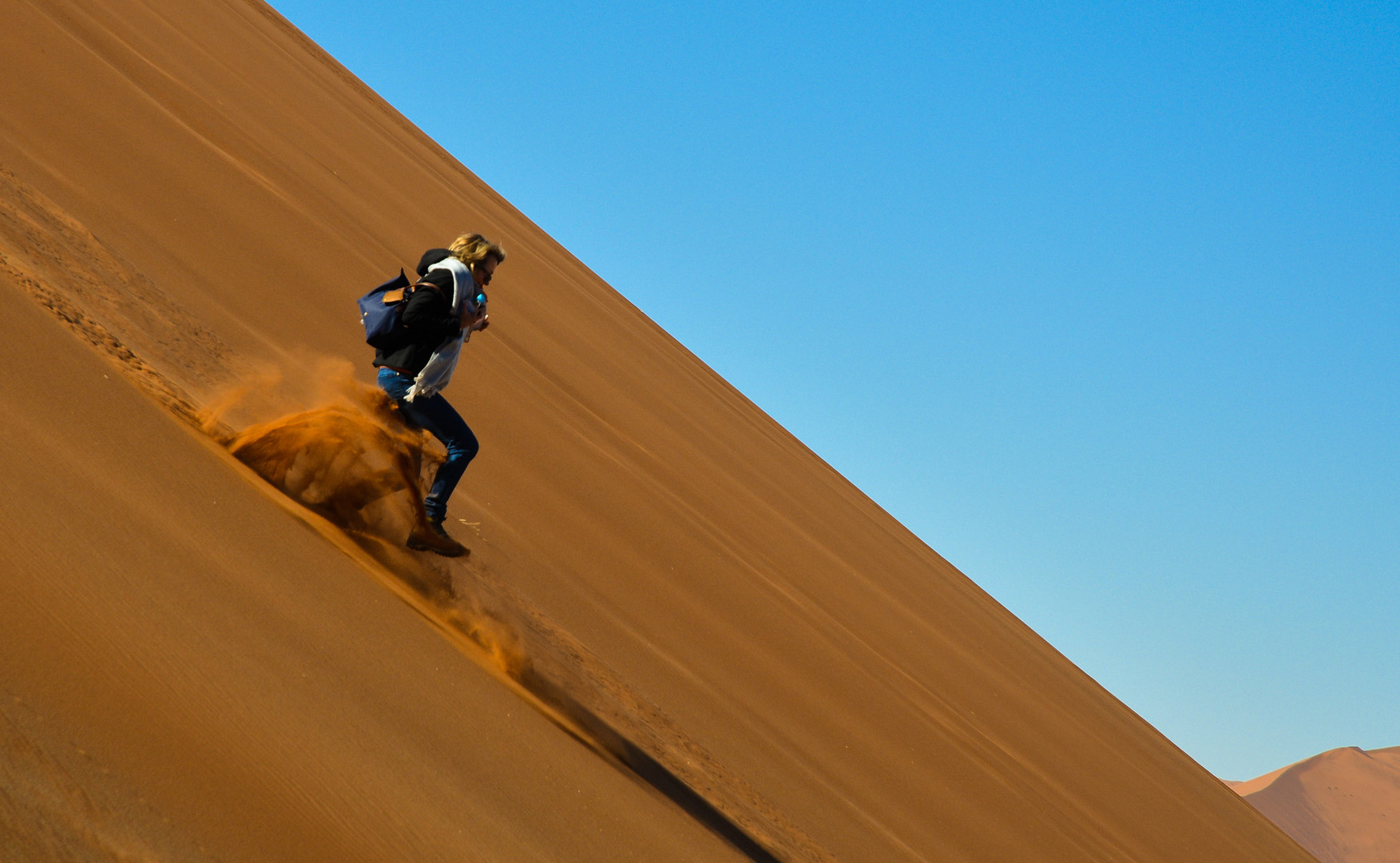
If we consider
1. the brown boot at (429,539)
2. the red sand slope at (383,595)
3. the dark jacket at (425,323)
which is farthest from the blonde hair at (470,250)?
the brown boot at (429,539)

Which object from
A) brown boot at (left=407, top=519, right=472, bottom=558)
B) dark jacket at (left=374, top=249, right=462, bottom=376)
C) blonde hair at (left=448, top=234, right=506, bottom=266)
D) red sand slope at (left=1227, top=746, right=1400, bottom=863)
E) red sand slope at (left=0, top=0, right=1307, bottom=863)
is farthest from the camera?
red sand slope at (left=1227, top=746, right=1400, bottom=863)

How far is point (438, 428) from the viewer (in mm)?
4719

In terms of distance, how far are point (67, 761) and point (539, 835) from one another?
1.43 metres

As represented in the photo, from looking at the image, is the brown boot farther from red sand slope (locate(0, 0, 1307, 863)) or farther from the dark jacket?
the dark jacket

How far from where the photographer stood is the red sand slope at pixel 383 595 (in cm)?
270

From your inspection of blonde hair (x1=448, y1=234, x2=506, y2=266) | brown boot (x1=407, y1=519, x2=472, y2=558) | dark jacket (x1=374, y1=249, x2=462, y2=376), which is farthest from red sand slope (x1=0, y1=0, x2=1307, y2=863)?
blonde hair (x1=448, y1=234, x2=506, y2=266)

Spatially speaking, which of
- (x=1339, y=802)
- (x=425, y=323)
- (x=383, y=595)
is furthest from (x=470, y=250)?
(x=1339, y=802)

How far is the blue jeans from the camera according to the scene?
15.2 feet

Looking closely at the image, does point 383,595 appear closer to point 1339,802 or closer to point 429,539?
point 429,539

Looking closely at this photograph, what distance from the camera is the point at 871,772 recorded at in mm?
7289

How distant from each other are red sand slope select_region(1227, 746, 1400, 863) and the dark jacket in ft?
235

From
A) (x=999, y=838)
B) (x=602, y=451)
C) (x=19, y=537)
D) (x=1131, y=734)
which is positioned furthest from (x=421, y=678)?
(x=1131, y=734)

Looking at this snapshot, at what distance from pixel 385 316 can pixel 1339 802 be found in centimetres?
8032

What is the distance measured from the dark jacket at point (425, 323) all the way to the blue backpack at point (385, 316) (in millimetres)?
29
